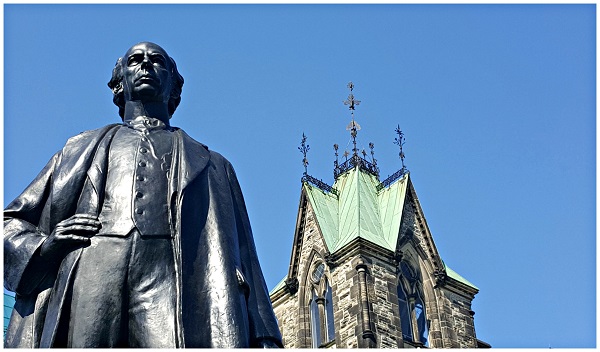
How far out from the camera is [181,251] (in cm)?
417

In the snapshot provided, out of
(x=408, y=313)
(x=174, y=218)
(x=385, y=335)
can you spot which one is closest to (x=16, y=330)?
(x=174, y=218)

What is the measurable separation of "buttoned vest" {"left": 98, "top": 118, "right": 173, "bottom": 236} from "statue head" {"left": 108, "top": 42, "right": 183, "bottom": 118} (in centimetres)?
19

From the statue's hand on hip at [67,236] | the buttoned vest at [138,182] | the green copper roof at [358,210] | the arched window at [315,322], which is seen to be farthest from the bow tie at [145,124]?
the green copper roof at [358,210]

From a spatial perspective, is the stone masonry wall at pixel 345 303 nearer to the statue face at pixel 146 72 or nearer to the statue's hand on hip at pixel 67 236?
the statue face at pixel 146 72

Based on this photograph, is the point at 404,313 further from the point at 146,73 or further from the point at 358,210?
the point at 146,73

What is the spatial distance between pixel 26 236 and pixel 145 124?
0.83 metres

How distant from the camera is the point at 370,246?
33938 millimetres

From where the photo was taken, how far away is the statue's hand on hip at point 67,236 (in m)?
4.11

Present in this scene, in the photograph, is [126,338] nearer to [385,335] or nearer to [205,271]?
[205,271]

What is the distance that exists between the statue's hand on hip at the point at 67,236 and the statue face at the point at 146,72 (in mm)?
886

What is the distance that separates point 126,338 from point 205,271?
42cm

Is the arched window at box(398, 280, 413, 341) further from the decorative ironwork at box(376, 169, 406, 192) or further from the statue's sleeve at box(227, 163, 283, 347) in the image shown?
the statue's sleeve at box(227, 163, 283, 347)

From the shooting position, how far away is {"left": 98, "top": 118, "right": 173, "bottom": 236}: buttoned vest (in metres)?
4.19

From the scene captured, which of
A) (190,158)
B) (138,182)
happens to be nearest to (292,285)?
(190,158)
